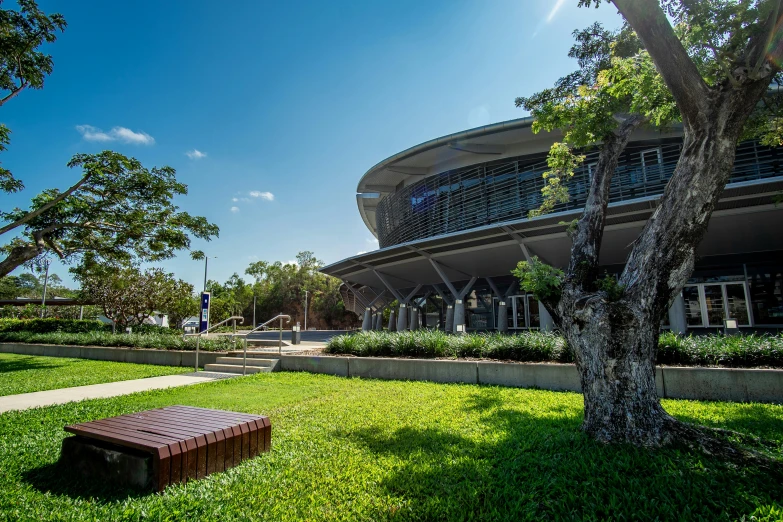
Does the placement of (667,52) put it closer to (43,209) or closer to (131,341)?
(43,209)

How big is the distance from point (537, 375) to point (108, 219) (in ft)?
53.3

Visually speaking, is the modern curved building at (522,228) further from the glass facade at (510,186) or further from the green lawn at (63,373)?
the green lawn at (63,373)

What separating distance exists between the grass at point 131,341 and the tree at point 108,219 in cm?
345

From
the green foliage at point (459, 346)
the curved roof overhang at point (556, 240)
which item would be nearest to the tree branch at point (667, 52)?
the curved roof overhang at point (556, 240)

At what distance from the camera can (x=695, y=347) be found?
792 cm

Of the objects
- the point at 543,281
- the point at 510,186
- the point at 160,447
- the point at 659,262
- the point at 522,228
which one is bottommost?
the point at 160,447

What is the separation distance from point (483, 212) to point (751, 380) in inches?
651

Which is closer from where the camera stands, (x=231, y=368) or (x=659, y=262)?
(x=659, y=262)

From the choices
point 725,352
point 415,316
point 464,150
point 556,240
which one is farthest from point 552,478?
point 415,316

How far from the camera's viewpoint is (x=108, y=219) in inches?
605

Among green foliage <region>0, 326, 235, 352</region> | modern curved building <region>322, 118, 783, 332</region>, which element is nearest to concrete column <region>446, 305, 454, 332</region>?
modern curved building <region>322, 118, 783, 332</region>

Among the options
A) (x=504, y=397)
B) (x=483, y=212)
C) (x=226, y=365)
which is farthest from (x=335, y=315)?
(x=504, y=397)

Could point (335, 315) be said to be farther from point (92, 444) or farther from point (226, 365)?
point (92, 444)

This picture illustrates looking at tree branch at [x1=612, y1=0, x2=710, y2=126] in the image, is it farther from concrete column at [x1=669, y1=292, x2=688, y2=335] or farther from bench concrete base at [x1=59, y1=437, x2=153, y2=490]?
concrete column at [x1=669, y1=292, x2=688, y2=335]
